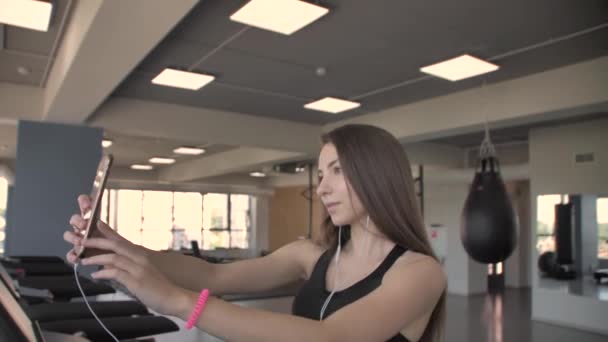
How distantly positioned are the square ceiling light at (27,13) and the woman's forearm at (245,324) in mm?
3792

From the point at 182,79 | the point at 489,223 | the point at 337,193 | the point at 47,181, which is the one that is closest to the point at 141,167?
the point at 47,181

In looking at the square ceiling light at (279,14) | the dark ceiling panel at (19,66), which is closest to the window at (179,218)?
the dark ceiling panel at (19,66)

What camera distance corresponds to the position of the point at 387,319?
38.5 inches

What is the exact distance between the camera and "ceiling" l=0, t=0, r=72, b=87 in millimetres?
4413

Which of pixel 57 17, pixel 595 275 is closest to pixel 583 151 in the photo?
pixel 595 275

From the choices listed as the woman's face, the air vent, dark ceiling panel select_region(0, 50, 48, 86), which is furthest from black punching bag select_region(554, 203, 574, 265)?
the woman's face

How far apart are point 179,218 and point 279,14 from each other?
12.6 metres

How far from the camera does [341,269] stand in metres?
1.38

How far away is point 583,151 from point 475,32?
3826 millimetres

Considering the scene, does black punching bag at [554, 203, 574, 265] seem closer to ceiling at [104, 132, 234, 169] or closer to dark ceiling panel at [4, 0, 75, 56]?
ceiling at [104, 132, 234, 169]

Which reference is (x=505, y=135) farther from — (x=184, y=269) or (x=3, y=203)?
(x=3, y=203)

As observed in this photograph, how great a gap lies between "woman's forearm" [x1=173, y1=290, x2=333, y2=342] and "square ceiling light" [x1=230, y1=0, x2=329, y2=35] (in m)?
3.18

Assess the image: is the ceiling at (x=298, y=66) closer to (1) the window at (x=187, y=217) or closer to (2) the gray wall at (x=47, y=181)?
(2) the gray wall at (x=47, y=181)

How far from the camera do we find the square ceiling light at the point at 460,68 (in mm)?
5027
